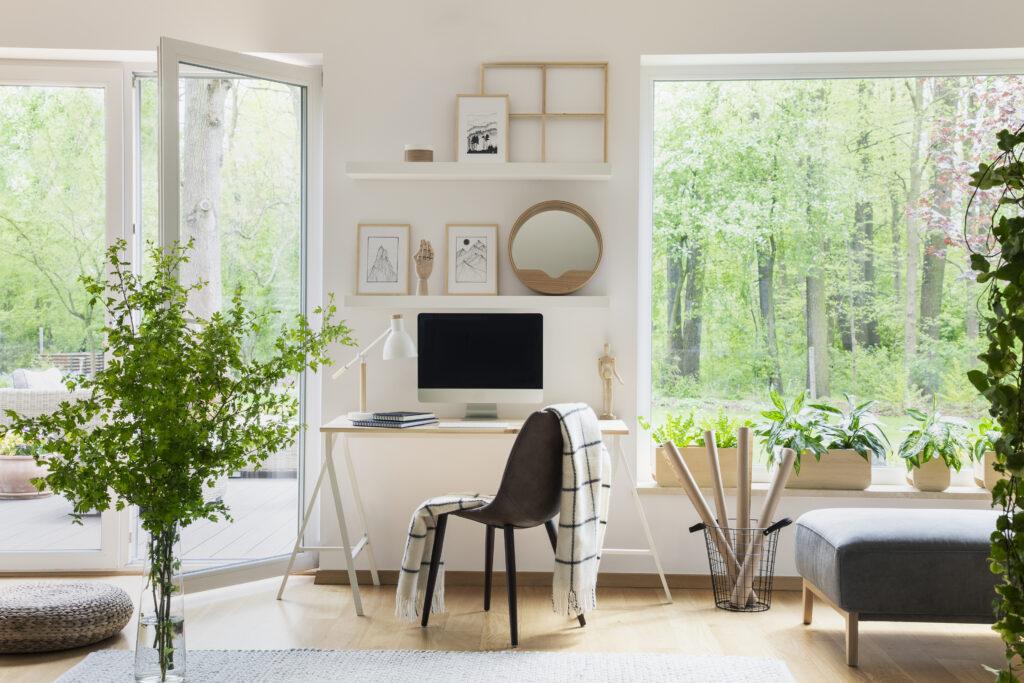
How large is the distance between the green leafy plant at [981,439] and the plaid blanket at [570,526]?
66.7 inches

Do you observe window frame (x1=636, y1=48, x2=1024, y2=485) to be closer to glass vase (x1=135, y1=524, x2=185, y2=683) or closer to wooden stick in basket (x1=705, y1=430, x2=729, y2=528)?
wooden stick in basket (x1=705, y1=430, x2=729, y2=528)

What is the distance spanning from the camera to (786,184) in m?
4.04

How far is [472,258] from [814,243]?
1560 millimetres

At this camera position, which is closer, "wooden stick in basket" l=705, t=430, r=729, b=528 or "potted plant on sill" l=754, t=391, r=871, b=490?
"wooden stick in basket" l=705, t=430, r=729, b=528

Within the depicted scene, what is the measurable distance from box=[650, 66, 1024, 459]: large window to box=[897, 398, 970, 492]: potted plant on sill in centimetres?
20

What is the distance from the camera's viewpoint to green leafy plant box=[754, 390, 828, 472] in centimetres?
376

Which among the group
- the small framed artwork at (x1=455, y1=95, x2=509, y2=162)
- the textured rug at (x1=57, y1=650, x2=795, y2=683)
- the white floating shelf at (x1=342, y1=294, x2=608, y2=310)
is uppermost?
the small framed artwork at (x1=455, y1=95, x2=509, y2=162)

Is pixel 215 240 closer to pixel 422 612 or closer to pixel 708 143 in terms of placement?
pixel 422 612

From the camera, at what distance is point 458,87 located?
3.87m

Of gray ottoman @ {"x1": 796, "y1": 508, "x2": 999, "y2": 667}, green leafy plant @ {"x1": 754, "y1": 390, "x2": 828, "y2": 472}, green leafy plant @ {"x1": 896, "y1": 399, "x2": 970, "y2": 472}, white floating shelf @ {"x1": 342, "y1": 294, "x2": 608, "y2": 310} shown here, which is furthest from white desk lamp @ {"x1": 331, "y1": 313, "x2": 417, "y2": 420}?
green leafy plant @ {"x1": 896, "y1": 399, "x2": 970, "y2": 472}

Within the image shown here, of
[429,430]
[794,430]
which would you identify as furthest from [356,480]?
[794,430]

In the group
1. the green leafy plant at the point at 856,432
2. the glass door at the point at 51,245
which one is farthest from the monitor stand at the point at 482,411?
the glass door at the point at 51,245

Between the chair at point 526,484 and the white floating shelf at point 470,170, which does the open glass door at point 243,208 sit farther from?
the chair at point 526,484

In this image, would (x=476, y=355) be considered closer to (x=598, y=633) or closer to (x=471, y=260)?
(x=471, y=260)
